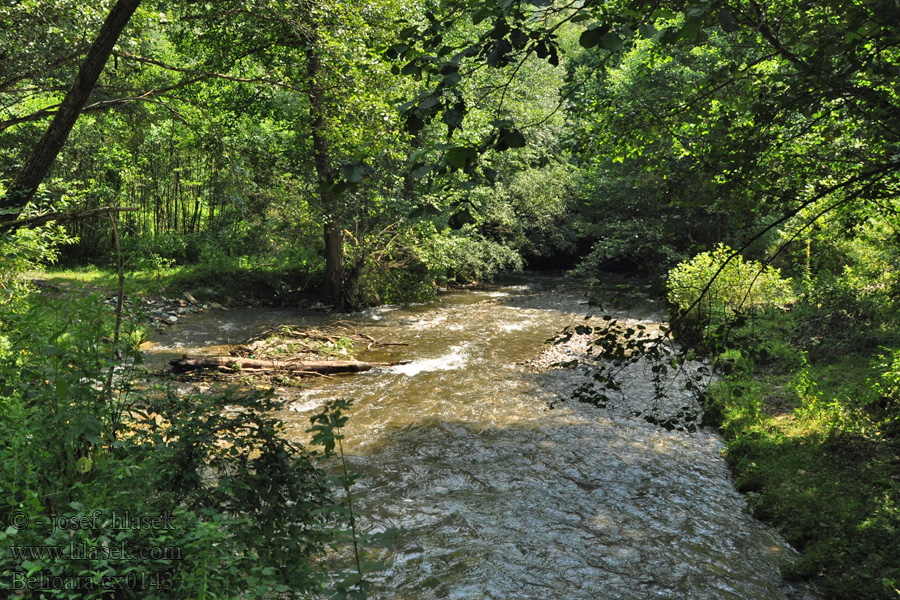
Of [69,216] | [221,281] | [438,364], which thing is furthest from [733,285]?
[221,281]

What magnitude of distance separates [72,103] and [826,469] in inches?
331

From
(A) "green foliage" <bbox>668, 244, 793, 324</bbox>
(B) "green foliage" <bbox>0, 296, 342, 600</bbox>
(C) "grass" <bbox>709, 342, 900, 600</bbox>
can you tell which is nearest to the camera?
(B) "green foliage" <bbox>0, 296, 342, 600</bbox>

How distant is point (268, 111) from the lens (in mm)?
15391

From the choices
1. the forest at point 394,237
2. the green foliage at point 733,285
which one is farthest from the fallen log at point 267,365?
the green foliage at point 733,285

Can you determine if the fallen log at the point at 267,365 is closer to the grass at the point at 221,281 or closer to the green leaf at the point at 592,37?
the grass at the point at 221,281

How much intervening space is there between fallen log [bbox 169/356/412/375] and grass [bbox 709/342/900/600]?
242 inches

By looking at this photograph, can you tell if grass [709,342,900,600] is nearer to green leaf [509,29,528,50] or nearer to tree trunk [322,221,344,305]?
green leaf [509,29,528,50]

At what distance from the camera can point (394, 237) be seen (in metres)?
16.1

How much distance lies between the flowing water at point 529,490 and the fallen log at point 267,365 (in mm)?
333

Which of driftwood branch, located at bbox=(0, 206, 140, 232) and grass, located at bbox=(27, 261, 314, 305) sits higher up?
driftwood branch, located at bbox=(0, 206, 140, 232)

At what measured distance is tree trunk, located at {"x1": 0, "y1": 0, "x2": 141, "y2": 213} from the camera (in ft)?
16.2

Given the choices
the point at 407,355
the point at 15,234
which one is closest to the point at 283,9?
the point at 15,234

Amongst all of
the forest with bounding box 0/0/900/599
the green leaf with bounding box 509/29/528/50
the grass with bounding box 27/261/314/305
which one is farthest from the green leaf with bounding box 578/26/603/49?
the grass with bounding box 27/261/314/305

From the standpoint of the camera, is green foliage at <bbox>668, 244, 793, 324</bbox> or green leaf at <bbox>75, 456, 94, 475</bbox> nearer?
green leaf at <bbox>75, 456, 94, 475</bbox>
